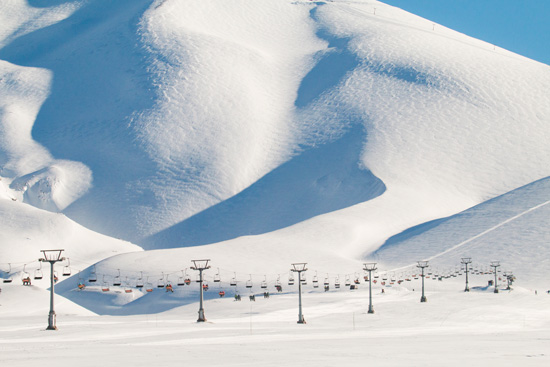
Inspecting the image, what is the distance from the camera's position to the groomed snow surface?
96312 mm

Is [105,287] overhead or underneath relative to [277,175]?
underneath

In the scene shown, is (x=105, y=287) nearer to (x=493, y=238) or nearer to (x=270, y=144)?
(x=493, y=238)

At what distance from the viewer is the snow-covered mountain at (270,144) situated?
130125 millimetres

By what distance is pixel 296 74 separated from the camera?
188625 millimetres

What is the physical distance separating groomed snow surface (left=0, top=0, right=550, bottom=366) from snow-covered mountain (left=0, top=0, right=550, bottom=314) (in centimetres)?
38

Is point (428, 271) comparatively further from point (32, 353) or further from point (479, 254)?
point (32, 353)

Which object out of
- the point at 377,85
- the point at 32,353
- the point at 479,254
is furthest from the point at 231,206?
the point at 32,353

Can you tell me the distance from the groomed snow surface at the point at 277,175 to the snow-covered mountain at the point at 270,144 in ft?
1.24

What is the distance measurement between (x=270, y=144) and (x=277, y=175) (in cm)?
1014

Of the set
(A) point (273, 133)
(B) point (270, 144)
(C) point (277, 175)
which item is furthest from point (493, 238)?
(A) point (273, 133)

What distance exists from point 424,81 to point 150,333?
133898 millimetres

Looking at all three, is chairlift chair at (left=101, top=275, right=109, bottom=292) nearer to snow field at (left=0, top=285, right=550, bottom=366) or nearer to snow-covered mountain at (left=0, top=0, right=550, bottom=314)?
snow-covered mountain at (left=0, top=0, right=550, bottom=314)

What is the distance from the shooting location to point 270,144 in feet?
550

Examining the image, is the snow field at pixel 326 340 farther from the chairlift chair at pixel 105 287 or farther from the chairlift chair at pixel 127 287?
the chairlift chair at pixel 127 287
